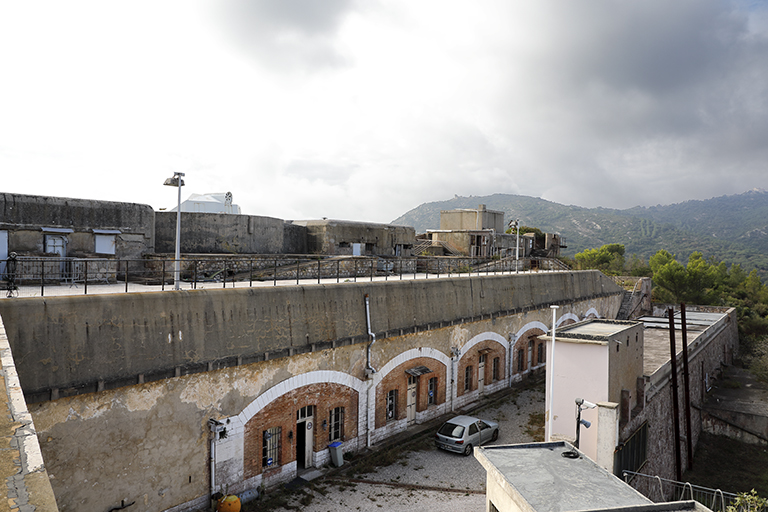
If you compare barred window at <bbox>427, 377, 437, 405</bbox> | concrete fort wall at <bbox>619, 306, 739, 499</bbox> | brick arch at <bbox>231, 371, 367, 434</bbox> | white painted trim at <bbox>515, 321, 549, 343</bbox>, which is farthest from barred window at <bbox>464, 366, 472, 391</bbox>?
concrete fort wall at <bbox>619, 306, 739, 499</bbox>

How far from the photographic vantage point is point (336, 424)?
13797 mm

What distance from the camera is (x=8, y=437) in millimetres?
4113

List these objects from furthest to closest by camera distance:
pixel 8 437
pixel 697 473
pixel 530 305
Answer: pixel 530 305
pixel 697 473
pixel 8 437

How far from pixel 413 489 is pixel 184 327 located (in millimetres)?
7201

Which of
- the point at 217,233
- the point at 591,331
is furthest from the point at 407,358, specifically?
the point at 217,233

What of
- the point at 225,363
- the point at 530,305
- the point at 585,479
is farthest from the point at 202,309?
the point at 530,305

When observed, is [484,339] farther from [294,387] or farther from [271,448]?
[271,448]

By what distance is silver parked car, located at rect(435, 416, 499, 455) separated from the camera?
14.4 meters

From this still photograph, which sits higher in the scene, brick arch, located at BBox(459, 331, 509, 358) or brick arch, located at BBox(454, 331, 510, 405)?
brick arch, located at BBox(459, 331, 509, 358)

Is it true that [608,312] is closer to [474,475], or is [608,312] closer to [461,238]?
[461,238]

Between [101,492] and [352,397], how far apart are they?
22.2 feet

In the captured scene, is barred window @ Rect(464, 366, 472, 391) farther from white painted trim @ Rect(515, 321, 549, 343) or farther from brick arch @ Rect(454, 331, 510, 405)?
white painted trim @ Rect(515, 321, 549, 343)

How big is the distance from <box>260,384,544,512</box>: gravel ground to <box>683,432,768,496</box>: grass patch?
10269 mm

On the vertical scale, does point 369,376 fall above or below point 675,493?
above
